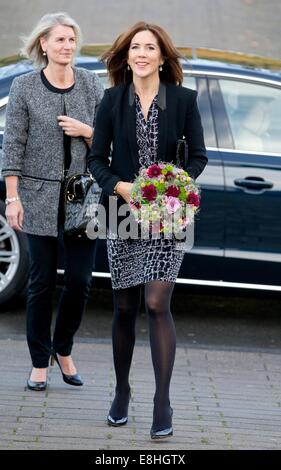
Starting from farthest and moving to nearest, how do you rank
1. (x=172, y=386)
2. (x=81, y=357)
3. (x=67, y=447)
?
(x=81, y=357) → (x=172, y=386) → (x=67, y=447)

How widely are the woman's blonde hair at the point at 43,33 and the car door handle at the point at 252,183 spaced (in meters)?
1.86

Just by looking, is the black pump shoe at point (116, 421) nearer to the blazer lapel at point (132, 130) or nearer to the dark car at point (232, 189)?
the blazer lapel at point (132, 130)

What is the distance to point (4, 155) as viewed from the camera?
623 cm

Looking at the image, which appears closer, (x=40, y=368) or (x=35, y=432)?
(x=35, y=432)

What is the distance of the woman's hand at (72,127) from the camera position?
622 centimetres

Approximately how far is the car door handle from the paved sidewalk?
1050mm

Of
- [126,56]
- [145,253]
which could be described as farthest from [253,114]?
[145,253]

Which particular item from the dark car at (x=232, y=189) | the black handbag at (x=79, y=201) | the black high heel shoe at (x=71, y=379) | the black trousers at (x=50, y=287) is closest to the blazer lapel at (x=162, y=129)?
the black handbag at (x=79, y=201)

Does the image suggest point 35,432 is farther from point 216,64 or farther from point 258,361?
point 216,64

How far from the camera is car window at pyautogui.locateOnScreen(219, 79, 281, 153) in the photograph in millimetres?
8102

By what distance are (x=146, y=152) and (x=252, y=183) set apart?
2394 millimetres

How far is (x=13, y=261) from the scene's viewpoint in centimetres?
810

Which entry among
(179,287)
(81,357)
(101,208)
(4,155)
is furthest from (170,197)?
(179,287)

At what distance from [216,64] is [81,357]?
Result: 2.22m
